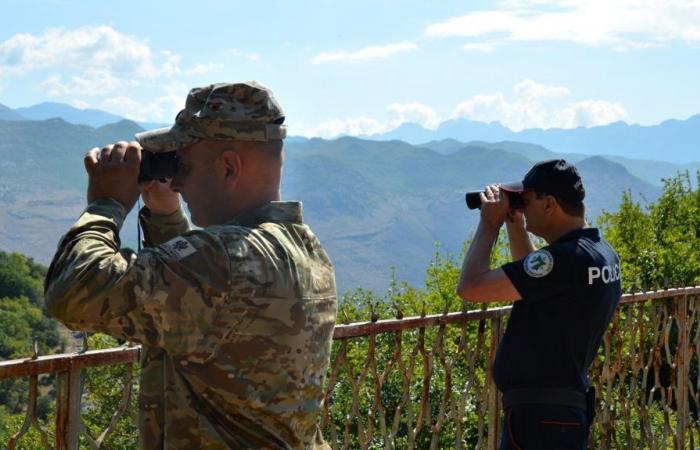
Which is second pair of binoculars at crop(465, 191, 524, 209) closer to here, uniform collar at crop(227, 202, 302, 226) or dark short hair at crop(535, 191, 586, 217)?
dark short hair at crop(535, 191, 586, 217)

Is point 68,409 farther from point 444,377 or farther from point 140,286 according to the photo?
point 444,377

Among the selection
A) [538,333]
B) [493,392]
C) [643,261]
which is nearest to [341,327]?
[538,333]

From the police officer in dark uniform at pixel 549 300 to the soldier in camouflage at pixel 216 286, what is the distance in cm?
120

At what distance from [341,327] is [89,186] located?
1.37 m

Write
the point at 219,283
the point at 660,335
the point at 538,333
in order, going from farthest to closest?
the point at 660,335, the point at 538,333, the point at 219,283

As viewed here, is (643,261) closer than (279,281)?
No

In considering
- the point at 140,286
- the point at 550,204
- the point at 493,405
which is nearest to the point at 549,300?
the point at 550,204

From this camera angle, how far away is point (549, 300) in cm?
311

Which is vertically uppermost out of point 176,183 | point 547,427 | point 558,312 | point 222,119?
point 222,119

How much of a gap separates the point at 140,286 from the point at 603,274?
1917 millimetres

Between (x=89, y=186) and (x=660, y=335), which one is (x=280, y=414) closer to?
(x=89, y=186)

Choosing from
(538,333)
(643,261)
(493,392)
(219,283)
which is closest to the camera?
(219,283)

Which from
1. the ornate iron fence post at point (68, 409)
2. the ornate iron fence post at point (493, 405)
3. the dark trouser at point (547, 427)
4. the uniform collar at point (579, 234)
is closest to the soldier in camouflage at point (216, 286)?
the ornate iron fence post at point (68, 409)

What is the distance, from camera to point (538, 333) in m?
→ 3.12
